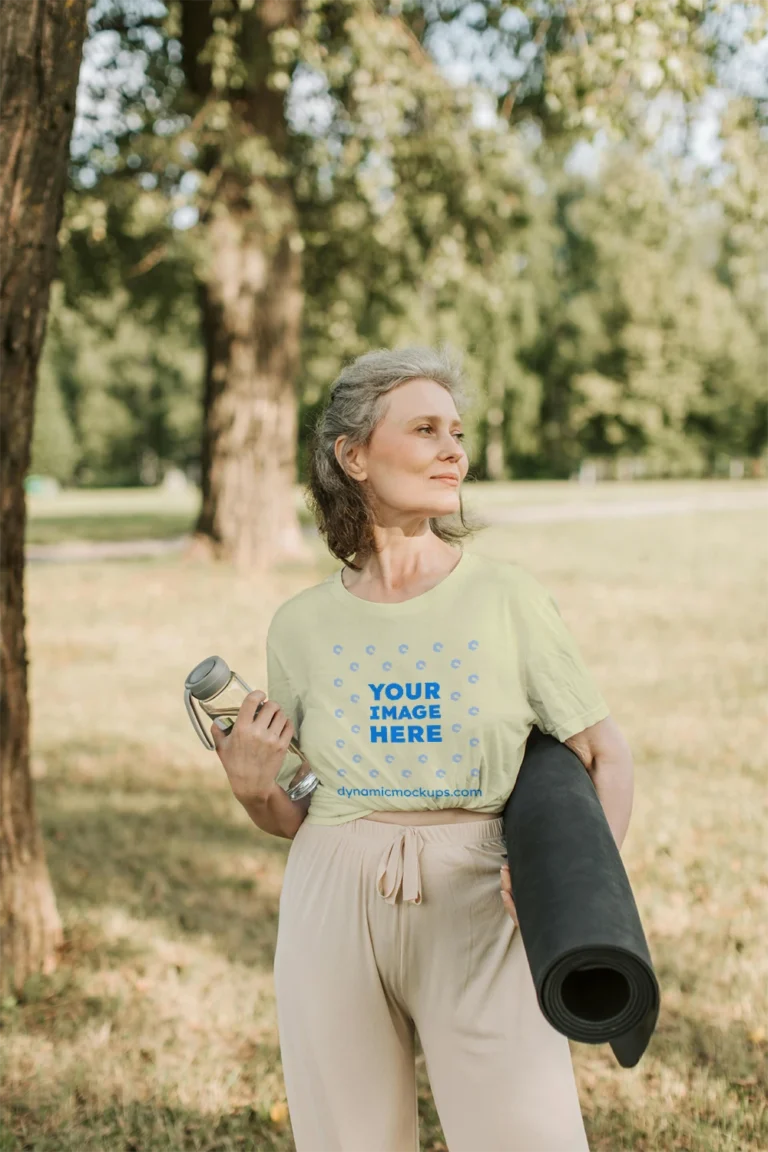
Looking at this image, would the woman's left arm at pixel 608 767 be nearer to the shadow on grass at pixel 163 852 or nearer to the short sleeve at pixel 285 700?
the short sleeve at pixel 285 700

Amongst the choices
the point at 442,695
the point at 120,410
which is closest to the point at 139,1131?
the point at 442,695

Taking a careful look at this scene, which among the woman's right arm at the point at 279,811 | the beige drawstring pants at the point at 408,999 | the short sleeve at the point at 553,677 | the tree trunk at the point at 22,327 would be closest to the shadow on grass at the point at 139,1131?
the tree trunk at the point at 22,327

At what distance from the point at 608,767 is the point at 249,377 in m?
12.2

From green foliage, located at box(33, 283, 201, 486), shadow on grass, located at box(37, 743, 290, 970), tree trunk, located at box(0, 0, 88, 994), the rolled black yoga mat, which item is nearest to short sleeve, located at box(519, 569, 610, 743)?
the rolled black yoga mat

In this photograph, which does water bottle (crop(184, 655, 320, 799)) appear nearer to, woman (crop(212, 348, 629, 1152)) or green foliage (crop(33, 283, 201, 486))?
woman (crop(212, 348, 629, 1152))

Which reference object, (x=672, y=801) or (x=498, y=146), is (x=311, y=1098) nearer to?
(x=672, y=801)

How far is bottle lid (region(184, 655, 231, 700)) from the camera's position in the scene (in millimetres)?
2074

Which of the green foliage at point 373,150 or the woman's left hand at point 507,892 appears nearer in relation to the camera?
the woman's left hand at point 507,892

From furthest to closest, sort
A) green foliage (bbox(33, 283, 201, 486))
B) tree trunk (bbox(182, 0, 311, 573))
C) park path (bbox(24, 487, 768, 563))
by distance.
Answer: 1. green foliage (bbox(33, 283, 201, 486))
2. park path (bbox(24, 487, 768, 563))
3. tree trunk (bbox(182, 0, 311, 573))

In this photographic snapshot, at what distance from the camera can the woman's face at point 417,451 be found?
7.09 feet

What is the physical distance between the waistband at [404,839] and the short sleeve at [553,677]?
22 cm

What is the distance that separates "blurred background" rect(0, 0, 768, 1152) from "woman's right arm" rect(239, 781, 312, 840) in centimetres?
30

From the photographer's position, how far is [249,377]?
13.8 m

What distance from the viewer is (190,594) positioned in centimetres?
1268
